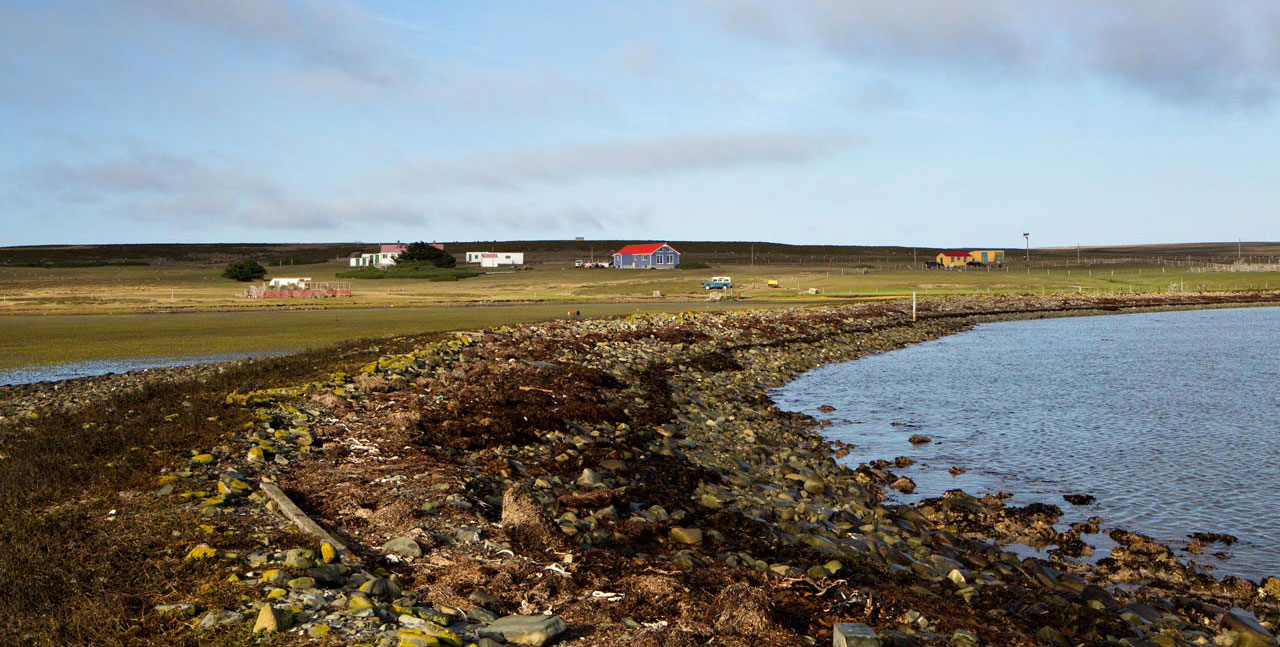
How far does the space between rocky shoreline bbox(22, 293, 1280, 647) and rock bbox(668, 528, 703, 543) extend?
0.03 metres

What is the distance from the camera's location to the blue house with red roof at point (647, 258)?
172 metres

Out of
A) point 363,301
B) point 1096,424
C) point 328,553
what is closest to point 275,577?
point 328,553

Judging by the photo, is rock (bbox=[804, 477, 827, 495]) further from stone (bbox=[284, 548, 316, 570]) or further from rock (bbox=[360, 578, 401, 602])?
stone (bbox=[284, 548, 316, 570])

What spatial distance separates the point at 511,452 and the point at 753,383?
17.3 m

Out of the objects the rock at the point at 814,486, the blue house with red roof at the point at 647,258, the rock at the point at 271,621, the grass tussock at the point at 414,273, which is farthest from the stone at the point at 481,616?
the blue house with red roof at the point at 647,258

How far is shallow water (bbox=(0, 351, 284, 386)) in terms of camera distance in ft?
100

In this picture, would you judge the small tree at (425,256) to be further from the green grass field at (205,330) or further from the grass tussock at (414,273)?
the green grass field at (205,330)

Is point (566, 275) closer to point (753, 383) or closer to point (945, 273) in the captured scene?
point (945, 273)

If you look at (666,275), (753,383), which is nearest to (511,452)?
(753,383)

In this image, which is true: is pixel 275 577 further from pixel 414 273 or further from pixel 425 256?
pixel 425 256

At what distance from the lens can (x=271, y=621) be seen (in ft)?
25.4

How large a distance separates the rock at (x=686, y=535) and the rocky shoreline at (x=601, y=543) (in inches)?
1.3

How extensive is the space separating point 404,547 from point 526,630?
2.80 metres

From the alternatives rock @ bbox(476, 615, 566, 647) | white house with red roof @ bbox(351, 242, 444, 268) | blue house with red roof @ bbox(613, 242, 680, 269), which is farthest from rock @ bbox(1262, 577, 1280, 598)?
white house with red roof @ bbox(351, 242, 444, 268)
